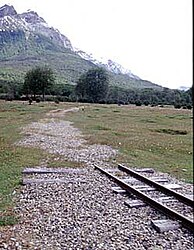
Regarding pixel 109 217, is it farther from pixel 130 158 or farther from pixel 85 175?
pixel 130 158

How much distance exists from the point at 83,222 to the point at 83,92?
100597 millimetres

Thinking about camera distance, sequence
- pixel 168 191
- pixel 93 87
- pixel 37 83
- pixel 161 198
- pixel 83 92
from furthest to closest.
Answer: pixel 83 92 → pixel 93 87 → pixel 37 83 → pixel 168 191 → pixel 161 198

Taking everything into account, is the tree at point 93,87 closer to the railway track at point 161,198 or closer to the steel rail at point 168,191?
the steel rail at point 168,191

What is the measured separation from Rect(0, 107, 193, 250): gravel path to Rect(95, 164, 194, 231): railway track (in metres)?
0.18

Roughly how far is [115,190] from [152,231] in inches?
106

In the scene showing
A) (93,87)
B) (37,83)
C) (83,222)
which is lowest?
(83,222)

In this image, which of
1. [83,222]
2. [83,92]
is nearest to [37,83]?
[83,92]

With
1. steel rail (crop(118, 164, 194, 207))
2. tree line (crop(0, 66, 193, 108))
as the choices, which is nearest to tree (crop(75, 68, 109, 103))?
tree line (crop(0, 66, 193, 108))

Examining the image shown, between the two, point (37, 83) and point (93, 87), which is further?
point (93, 87)

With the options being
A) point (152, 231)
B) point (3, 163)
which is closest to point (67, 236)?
point (152, 231)

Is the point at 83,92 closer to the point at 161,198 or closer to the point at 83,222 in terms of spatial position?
the point at 161,198

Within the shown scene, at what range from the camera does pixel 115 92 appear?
112 meters

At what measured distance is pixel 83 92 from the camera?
350 ft

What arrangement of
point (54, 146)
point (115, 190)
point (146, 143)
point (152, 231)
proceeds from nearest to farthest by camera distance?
point (152, 231) → point (115, 190) → point (54, 146) → point (146, 143)
